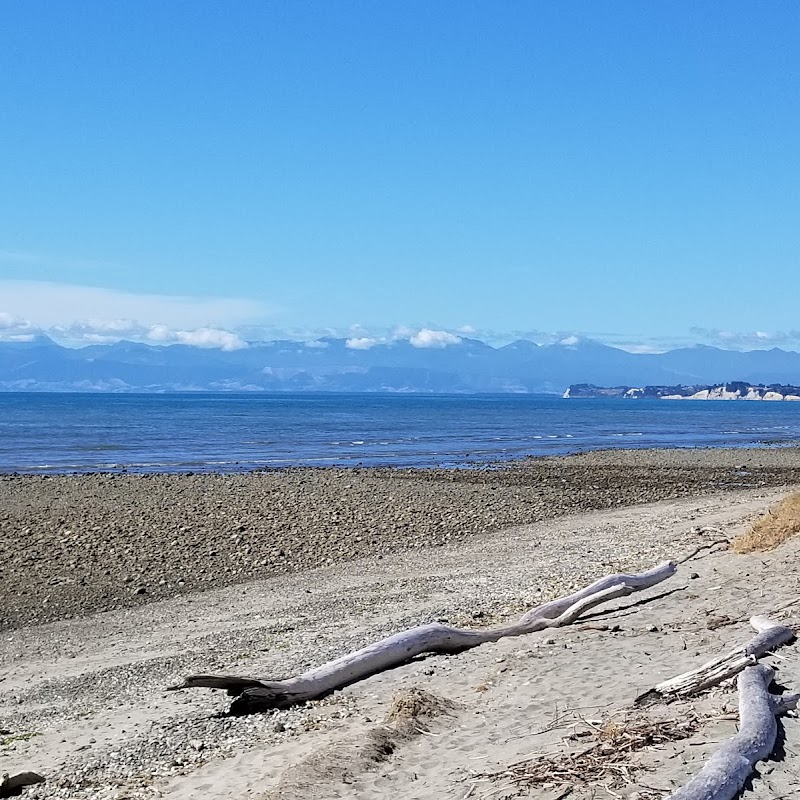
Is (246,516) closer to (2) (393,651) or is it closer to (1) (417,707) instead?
(2) (393,651)

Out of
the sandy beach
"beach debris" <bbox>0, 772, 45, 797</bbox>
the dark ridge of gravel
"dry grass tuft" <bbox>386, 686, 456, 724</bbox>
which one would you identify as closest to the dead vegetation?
the sandy beach

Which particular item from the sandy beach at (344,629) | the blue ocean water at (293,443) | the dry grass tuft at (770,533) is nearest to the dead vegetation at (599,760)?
the sandy beach at (344,629)

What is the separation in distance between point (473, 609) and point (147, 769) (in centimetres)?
645

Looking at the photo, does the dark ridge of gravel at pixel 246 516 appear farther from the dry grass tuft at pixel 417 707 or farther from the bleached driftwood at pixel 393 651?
the dry grass tuft at pixel 417 707

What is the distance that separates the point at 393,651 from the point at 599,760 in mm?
4220

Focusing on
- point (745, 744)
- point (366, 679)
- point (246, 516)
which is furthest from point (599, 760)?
point (246, 516)

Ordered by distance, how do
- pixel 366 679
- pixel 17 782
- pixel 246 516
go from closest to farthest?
pixel 17 782 → pixel 366 679 → pixel 246 516

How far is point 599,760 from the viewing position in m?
6.00

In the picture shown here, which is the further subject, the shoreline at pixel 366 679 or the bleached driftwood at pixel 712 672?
the bleached driftwood at pixel 712 672

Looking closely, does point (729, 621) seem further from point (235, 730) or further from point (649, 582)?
point (235, 730)

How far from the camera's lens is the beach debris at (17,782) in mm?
7328

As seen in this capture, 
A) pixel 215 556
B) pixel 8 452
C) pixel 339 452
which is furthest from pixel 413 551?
pixel 8 452

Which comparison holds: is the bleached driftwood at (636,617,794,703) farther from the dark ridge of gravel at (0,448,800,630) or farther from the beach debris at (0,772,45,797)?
the dark ridge of gravel at (0,448,800,630)

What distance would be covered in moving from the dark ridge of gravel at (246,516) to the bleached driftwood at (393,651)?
7909mm
